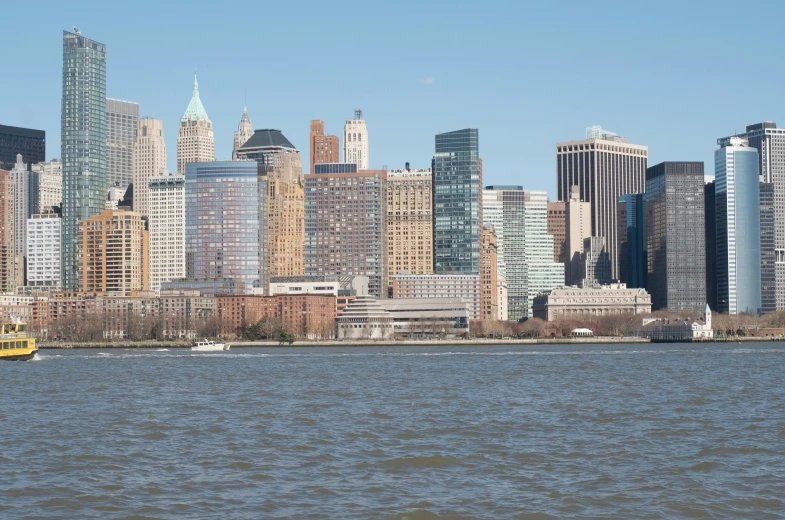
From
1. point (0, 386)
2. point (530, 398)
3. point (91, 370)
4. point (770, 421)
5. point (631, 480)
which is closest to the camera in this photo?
point (631, 480)

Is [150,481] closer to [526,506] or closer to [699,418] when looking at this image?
[526,506]

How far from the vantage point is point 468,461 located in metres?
42.3

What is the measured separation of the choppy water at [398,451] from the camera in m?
35.2

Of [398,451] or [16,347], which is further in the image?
[16,347]

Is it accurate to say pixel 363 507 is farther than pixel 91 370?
No

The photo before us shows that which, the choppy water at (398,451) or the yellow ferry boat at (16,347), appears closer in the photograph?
the choppy water at (398,451)

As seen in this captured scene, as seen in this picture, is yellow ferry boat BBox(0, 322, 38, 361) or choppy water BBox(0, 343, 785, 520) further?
yellow ferry boat BBox(0, 322, 38, 361)

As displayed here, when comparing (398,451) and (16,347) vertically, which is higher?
(16,347)

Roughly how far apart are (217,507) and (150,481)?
4962 millimetres

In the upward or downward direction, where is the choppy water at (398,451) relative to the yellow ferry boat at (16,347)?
downward

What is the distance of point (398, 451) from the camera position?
44.8m

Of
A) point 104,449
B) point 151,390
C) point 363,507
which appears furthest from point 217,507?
point 151,390

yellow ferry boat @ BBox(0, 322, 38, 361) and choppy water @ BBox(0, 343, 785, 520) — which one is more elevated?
yellow ferry boat @ BBox(0, 322, 38, 361)

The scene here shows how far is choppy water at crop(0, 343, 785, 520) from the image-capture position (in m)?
35.2
